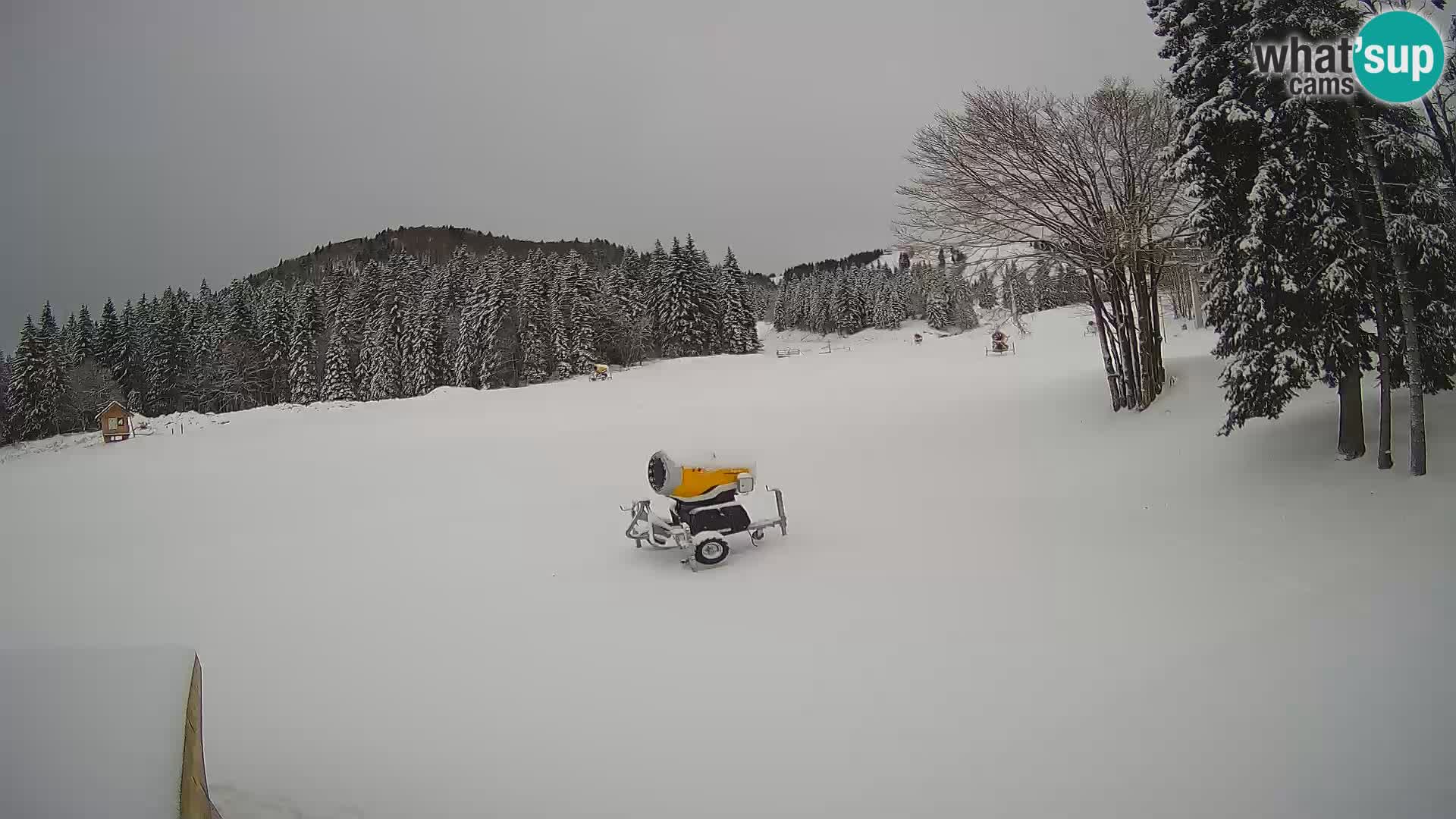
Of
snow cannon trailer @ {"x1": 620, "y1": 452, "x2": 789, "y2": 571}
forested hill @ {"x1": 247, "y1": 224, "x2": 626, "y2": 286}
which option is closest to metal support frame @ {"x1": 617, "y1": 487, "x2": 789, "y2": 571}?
snow cannon trailer @ {"x1": 620, "y1": 452, "x2": 789, "y2": 571}

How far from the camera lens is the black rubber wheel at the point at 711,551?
769 cm

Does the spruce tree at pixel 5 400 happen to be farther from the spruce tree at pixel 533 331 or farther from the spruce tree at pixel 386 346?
the spruce tree at pixel 386 346

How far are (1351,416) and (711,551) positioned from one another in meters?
8.43

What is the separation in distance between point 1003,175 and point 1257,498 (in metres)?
8.61

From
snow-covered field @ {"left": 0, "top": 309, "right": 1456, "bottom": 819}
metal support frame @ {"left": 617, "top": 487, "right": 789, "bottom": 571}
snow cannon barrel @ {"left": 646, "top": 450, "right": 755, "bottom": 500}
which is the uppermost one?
snow cannon barrel @ {"left": 646, "top": 450, "right": 755, "bottom": 500}

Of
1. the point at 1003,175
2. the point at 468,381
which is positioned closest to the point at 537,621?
the point at 1003,175

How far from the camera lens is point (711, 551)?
7.74 m

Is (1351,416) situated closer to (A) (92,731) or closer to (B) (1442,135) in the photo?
(B) (1442,135)

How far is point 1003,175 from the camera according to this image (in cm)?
1363

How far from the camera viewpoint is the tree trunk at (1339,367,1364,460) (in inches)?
308

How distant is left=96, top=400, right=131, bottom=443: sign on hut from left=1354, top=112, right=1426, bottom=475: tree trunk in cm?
2902

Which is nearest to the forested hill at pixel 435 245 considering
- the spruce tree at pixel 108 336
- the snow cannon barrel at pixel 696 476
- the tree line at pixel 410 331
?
the tree line at pixel 410 331

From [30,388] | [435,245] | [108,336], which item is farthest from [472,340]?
[435,245]

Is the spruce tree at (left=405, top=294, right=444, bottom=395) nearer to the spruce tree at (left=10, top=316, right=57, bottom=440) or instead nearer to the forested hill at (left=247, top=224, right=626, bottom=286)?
the spruce tree at (left=10, top=316, right=57, bottom=440)
